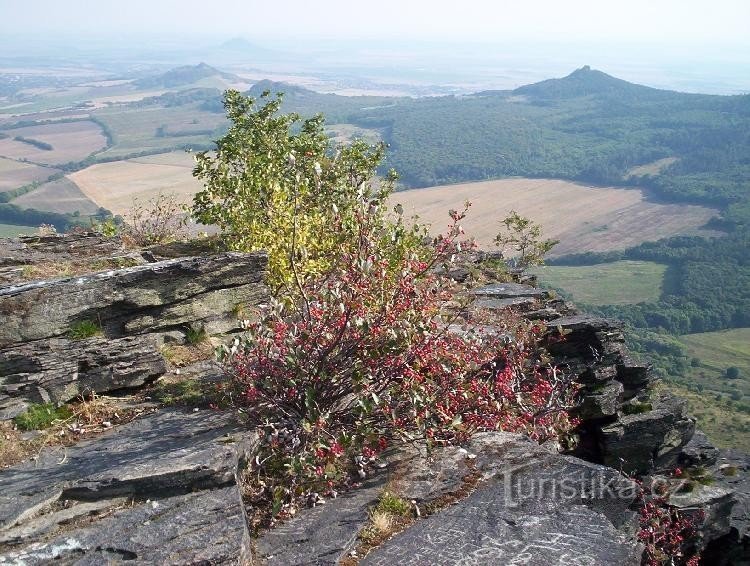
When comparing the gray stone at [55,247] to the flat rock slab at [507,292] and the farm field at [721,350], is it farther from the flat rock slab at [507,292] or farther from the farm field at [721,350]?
the farm field at [721,350]

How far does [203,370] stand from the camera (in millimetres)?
13547

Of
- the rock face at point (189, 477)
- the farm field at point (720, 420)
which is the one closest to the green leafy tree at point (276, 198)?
the rock face at point (189, 477)

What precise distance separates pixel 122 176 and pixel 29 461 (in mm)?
161302

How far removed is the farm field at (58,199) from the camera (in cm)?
11850

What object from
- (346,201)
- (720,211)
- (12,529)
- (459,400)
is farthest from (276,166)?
(720,211)

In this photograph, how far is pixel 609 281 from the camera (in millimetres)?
141375

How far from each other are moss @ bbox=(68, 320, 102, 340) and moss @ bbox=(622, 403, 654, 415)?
16190 millimetres

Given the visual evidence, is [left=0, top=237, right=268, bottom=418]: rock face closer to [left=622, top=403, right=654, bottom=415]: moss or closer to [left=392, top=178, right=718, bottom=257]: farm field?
[left=622, top=403, right=654, bottom=415]: moss

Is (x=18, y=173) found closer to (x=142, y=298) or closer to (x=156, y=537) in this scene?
(x=142, y=298)

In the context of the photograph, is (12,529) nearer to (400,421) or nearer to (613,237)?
(400,421)

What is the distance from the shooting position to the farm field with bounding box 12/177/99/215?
118 meters

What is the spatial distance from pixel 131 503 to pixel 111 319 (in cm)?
543

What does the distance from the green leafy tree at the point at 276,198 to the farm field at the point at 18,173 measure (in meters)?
141

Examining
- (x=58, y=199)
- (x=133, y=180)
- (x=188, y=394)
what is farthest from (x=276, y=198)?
(x=133, y=180)
